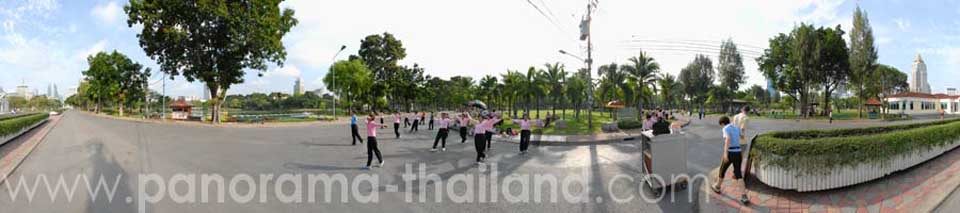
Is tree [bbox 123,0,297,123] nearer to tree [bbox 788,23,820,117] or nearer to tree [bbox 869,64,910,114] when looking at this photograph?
tree [bbox 788,23,820,117]

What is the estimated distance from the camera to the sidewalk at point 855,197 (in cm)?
498

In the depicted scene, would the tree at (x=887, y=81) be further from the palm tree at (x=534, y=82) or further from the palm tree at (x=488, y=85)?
the palm tree at (x=488, y=85)

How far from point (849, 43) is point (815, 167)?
1890 inches

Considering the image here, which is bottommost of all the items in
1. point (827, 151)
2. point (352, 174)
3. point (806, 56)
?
point (352, 174)

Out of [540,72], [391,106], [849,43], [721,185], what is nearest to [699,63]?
[849,43]

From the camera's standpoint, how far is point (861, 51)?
3809cm

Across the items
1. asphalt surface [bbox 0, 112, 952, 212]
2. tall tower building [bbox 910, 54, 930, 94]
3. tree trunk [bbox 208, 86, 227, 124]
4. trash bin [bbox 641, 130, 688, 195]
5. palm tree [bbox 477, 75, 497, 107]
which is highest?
tall tower building [bbox 910, 54, 930, 94]

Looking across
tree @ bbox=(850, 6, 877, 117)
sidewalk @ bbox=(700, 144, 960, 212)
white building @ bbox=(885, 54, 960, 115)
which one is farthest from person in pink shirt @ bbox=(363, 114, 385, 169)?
white building @ bbox=(885, 54, 960, 115)

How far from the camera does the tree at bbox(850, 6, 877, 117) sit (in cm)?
3782

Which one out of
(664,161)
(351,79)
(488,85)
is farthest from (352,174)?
(351,79)

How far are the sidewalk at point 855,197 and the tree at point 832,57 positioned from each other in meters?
40.9

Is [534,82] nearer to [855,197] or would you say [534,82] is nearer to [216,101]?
[216,101]

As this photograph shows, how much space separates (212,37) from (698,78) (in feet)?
202

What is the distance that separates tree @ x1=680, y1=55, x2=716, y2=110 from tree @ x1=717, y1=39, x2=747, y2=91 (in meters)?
2.70
